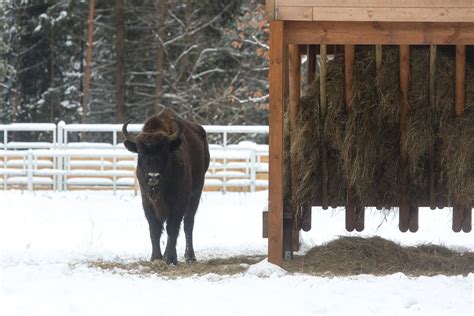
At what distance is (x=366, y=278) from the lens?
33.5 ft

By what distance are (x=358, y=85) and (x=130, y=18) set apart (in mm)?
29817

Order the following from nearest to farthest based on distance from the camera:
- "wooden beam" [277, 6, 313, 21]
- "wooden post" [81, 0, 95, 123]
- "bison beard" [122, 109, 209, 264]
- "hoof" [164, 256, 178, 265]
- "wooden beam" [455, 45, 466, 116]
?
1. "wooden beam" [277, 6, 313, 21]
2. "wooden beam" [455, 45, 466, 116]
3. "bison beard" [122, 109, 209, 264]
4. "hoof" [164, 256, 178, 265]
5. "wooden post" [81, 0, 95, 123]

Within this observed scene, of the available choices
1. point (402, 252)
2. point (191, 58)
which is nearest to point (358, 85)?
point (402, 252)

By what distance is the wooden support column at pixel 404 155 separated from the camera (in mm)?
11617

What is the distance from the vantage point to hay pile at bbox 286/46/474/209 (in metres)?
11.7

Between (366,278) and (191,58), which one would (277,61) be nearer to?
(366,278)

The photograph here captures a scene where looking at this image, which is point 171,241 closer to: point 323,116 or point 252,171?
point 323,116

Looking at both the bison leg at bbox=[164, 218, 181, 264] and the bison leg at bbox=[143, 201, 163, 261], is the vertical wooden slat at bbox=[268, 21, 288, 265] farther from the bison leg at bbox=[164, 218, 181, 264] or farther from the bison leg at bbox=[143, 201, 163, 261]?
the bison leg at bbox=[143, 201, 163, 261]

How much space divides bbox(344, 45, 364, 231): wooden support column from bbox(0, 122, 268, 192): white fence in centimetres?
1273

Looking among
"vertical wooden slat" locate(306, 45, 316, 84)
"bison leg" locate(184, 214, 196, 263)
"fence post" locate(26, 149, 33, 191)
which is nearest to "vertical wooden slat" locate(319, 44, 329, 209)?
"vertical wooden slat" locate(306, 45, 316, 84)

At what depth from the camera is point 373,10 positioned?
36.8ft

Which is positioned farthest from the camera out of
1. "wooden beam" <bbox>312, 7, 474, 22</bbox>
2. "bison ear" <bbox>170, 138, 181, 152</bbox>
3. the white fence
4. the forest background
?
the forest background

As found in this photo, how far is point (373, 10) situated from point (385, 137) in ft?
5.52

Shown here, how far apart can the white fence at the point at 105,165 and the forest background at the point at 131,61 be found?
1188 cm
